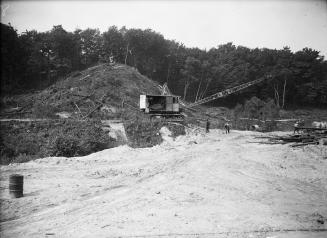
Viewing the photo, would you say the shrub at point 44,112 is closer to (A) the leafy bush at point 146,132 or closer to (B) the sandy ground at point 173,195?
(A) the leafy bush at point 146,132

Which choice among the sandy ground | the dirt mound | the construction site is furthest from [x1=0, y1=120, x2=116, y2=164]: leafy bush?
the dirt mound

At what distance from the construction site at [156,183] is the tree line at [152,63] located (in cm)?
2582

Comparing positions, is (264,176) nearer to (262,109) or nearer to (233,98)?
(262,109)

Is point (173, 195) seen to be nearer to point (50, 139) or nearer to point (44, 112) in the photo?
point (50, 139)

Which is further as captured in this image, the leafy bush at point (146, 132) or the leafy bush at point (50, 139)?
the leafy bush at point (146, 132)

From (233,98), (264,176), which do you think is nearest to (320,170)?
(264,176)

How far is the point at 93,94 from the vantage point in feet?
121

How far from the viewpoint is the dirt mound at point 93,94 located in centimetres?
3169

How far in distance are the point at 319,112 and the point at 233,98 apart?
63.1 ft

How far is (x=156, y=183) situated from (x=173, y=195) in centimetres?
161

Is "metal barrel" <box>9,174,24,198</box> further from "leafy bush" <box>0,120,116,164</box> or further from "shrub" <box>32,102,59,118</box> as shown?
"shrub" <box>32,102,59,118</box>

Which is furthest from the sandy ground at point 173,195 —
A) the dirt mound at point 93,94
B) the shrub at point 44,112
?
the dirt mound at point 93,94

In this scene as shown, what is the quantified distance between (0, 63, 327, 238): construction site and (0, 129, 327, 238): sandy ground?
0.04 meters

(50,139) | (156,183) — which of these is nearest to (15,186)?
(156,183)
